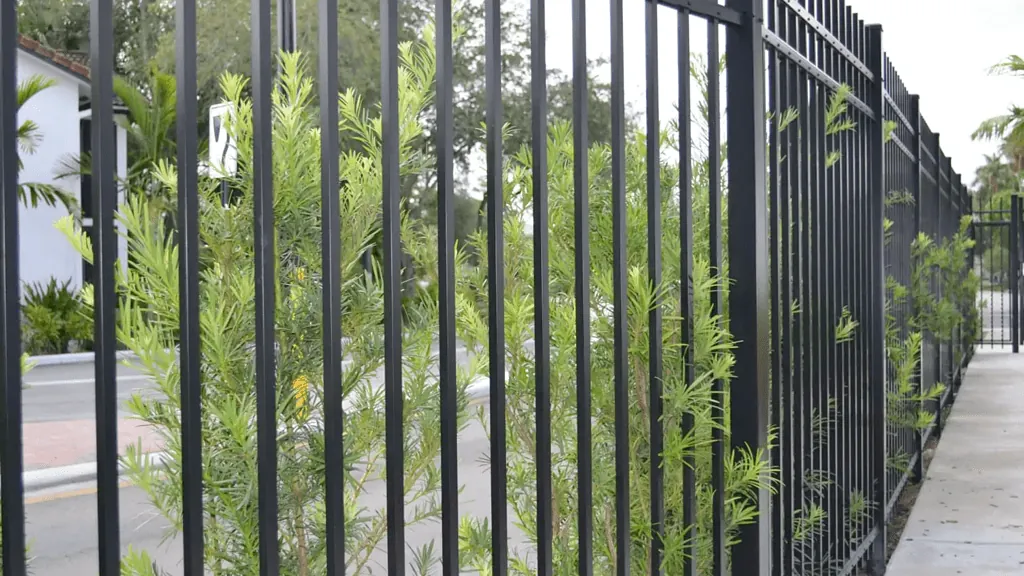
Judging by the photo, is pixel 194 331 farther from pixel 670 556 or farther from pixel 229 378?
pixel 670 556

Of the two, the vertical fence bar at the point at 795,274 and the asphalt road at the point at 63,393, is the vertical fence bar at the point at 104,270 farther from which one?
the asphalt road at the point at 63,393

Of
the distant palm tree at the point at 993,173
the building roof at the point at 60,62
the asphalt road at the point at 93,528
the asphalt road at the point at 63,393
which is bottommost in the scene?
the asphalt road at the point at 93,528

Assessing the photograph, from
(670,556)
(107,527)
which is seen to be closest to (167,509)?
(107,527)

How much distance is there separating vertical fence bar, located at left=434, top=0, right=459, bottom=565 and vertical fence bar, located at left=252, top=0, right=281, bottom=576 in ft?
1.10

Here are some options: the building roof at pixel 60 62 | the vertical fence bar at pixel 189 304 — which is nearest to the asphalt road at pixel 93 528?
the vertical fence bar at pixel 189 304

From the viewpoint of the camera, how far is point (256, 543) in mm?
1579

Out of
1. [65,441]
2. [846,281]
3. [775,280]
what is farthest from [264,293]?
[65,441]

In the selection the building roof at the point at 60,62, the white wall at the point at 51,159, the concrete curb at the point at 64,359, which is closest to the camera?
the concrete curb at the point at 64,359

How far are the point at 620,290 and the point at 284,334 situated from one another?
0.84m

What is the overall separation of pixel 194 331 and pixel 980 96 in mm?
48857

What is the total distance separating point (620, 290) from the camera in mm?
2203

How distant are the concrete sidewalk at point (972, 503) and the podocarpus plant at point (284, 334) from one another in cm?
402

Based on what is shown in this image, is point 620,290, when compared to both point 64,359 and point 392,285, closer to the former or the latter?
point 392,285

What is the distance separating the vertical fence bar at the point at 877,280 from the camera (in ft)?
16.5
